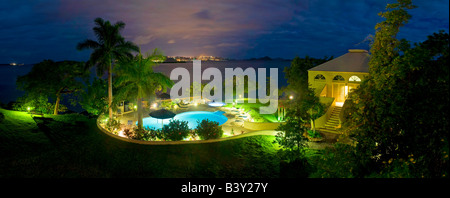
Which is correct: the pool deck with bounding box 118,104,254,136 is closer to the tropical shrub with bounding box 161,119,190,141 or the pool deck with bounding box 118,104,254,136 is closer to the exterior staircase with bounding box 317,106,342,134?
the tropical shrub with bounding box 161,119,190,141

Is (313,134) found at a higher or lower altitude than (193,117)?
lower

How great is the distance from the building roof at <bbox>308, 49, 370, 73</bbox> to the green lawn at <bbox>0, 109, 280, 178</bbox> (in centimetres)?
1004

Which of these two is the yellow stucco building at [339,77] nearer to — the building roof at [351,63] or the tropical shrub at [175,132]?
the building roof at [351,63]

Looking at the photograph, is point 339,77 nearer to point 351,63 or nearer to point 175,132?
point 351,63

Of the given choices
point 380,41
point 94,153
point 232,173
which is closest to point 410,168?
point 380,41

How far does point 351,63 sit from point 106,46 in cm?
1961

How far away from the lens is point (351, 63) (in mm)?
22125

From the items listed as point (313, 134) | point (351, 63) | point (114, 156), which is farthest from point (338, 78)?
point (114, 156)

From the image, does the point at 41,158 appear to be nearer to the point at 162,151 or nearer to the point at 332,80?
the point at 162,151

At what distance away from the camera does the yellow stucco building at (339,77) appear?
67.5ft

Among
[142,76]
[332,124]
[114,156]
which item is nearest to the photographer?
[114,156]

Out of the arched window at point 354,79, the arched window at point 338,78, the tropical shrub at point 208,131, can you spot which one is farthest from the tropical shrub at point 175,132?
the arched window at point 354,79

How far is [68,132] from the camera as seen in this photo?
16.2 meters

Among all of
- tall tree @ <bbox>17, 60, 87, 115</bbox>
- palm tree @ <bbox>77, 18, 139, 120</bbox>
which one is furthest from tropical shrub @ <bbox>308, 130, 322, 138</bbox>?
tall tree @ <bbox>17, 60, 87, 115</bbox>
